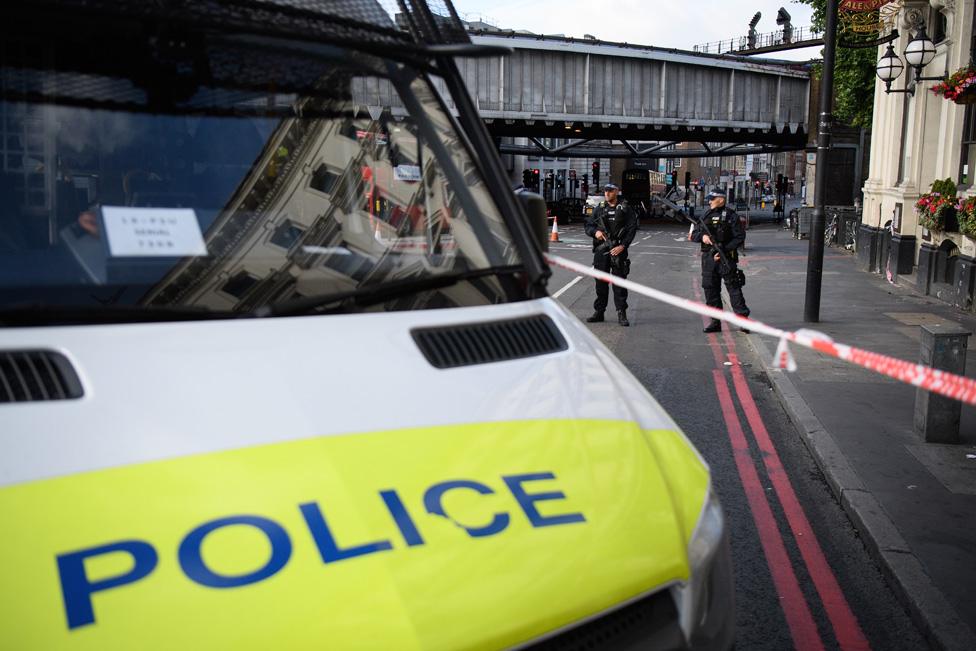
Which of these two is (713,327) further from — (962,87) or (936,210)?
(936,210)

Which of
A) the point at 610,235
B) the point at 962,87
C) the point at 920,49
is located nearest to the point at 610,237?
the point at 610,235

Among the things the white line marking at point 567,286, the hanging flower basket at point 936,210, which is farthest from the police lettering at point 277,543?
the hanging flower basket at point 936,210

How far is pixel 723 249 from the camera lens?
→ 12.8 metres

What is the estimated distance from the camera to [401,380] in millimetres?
2428

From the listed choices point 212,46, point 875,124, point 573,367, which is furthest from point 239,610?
point 875,124

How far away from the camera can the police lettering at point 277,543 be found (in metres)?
1.74

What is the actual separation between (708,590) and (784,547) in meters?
3.40

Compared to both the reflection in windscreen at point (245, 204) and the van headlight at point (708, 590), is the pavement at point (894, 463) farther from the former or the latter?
the reflection in windscreen at point (245, 204)

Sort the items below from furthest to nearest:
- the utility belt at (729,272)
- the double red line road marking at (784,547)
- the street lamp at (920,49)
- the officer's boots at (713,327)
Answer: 1. the street lamp at (920,49)
2. the officer's boots at (713,327)
3. the utility belt at (729,272)
4. the double red line road marking at (784,547)

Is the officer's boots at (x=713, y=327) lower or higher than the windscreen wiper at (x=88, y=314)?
lower

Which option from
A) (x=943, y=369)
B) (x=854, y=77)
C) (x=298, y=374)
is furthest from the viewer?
(x=854, y=77)

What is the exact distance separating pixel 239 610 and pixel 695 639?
3.71 ft

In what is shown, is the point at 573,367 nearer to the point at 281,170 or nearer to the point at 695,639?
the point at 695,639

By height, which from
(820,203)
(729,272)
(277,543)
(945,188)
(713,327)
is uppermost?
(945,188)
